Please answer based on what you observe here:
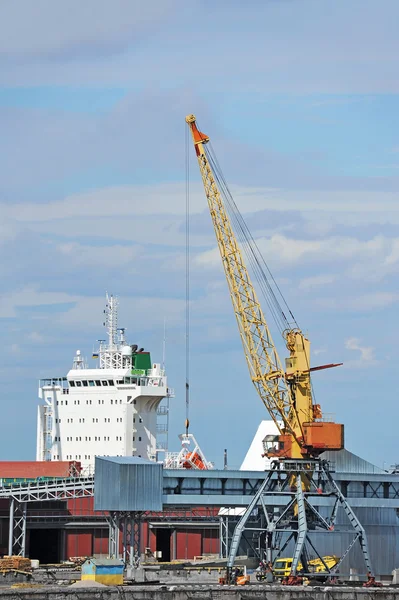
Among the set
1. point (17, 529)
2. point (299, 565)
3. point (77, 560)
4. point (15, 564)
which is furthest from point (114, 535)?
point (299, 565)

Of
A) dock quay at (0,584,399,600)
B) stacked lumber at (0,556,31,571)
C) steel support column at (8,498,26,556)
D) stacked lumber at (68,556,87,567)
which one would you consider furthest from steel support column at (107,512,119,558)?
dock quay at (0,584,399,600)

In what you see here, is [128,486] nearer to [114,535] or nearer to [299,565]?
[114,535]

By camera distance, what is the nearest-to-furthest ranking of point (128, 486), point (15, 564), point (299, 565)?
point (299, 565)
point (15, 564)
point (128, 486)

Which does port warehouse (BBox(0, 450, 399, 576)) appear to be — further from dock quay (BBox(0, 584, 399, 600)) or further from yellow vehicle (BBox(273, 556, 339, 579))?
dock quay (BBox(0, 584, 399, 600))

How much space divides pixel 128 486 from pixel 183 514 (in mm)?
19413

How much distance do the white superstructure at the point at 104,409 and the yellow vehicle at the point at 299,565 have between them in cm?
3434

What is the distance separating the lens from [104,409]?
420 feet

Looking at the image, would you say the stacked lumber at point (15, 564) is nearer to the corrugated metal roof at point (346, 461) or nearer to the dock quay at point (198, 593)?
the dock quay at point (198, 593)

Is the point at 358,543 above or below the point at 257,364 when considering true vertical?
below

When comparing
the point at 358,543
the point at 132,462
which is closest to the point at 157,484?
the point at 132,462

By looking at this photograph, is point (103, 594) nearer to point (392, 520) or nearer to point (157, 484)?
point (157, 484)

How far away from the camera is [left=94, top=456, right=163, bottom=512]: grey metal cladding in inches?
3716

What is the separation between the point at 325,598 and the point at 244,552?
31.0m

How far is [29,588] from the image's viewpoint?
76625mm
